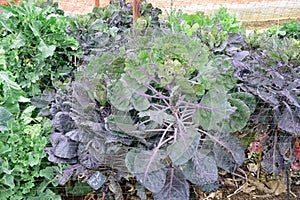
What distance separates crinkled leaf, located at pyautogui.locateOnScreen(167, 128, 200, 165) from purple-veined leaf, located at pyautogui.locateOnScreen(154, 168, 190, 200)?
6.4 inches

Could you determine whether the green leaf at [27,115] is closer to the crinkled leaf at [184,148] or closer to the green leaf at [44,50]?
the green leaf at [44,50]

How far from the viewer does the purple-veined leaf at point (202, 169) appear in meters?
1.61

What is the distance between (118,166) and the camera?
172cm

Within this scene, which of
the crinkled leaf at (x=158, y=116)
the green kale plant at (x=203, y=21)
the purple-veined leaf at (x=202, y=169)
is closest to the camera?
the crinkled leaf at (x=158, y=116)

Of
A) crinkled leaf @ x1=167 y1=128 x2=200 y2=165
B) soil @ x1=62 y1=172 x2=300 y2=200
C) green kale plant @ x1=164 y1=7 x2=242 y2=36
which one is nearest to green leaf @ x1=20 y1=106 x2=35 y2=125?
soil @ x1=62 y1=172 x2=300 y2=200

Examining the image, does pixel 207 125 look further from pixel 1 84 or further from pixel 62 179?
pixel 1 84

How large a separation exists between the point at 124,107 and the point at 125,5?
187 cm

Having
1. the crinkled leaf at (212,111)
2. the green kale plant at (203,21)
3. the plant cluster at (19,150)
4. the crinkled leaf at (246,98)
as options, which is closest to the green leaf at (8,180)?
→ the plant cluster at (19,150)

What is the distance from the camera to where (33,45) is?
227 centimetres

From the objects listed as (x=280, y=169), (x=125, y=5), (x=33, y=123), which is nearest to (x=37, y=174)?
(x=33, y=123)

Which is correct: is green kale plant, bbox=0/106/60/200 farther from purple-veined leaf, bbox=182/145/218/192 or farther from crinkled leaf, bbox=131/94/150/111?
purple-veined leaf, bbox=182/145/218/192

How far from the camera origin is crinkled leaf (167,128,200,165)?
5.02 ft

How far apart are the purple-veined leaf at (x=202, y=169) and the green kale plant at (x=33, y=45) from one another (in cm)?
104

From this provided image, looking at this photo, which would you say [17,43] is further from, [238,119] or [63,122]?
[238,119]
